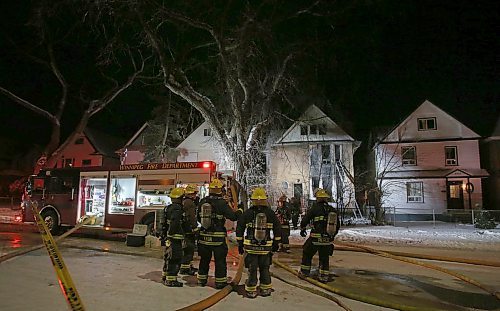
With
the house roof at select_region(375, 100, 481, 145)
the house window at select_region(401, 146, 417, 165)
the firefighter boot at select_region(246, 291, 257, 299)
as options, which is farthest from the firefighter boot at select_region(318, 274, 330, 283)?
the house window at select_region(401, 146, 417, 165)

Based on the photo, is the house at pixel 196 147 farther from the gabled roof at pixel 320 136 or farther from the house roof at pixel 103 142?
the house roof at pixel 103 142

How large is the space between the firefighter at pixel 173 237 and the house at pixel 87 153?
107 feet

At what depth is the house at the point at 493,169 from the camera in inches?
1062

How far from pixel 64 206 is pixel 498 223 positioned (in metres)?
18.7

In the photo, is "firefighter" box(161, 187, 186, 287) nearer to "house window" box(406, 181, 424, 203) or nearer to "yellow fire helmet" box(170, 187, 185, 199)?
"yellow fire helmet" box(170, 187, 185, 199)

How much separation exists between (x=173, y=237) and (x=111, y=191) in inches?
→ 284

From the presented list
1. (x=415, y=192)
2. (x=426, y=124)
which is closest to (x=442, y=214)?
(x=415, y=192)

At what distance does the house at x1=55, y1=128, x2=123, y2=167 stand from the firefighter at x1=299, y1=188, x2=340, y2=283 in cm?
3329

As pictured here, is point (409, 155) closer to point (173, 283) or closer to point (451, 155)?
point (451, 155)

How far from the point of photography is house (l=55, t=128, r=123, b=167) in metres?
37.1

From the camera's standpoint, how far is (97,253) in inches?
376

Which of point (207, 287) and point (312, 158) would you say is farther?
point (312, 158)

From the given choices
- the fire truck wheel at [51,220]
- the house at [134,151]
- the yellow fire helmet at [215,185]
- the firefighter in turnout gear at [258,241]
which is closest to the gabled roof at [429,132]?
the house at [134,151]

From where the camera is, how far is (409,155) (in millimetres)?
27141
